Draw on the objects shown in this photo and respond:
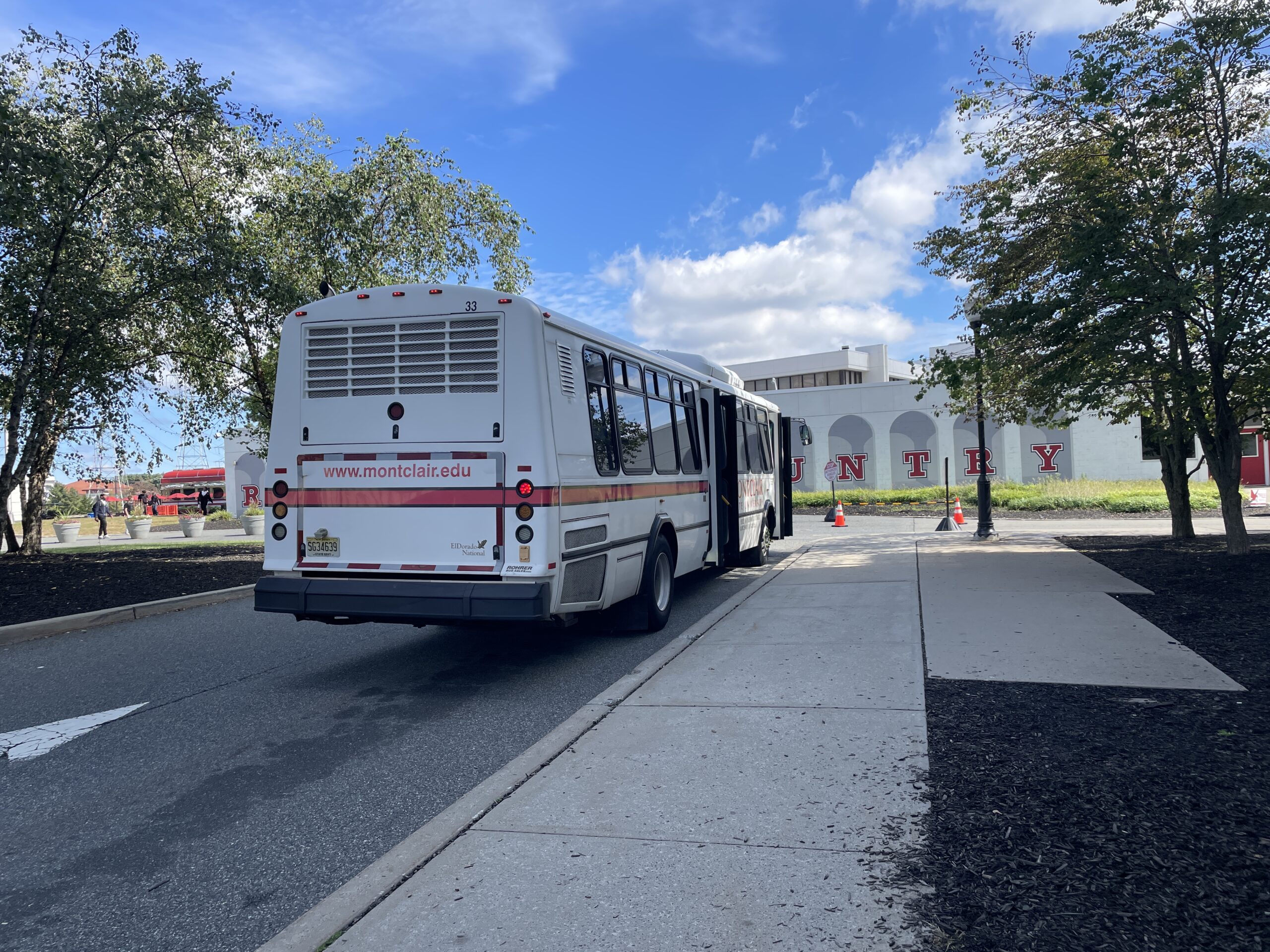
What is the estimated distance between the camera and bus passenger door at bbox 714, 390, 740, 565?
1156 cm

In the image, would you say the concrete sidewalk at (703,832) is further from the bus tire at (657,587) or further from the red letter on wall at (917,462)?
the red letter on wall at (917,462)

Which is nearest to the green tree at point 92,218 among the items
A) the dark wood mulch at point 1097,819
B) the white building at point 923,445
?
the dark wood mulch at point 1097,819

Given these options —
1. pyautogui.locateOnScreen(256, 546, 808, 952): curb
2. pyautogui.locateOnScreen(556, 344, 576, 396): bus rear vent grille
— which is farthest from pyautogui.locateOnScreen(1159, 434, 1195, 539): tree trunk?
pyautogui.locateOnScreen(256, 546, 808, 952): curb

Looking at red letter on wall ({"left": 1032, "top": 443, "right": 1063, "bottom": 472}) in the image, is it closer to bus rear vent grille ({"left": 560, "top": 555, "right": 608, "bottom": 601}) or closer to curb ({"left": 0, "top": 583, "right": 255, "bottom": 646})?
curb ({"left": 0, "top": 583, "right": 255, "bottom": 646})

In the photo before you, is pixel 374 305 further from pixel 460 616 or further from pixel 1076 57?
pixel 1076 57

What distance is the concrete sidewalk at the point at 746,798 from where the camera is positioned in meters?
3.15

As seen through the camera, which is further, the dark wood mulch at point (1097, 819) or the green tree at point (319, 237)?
the green tree at point (319, 237)

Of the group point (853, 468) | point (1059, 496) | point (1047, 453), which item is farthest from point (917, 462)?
point (1059, 496)

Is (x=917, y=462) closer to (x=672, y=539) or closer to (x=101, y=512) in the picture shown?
(x=672, y=539)

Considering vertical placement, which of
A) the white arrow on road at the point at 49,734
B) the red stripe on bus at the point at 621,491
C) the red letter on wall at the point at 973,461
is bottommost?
the white arrow on road at the point at 49,734

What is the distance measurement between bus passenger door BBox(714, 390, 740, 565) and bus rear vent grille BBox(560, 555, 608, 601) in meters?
4.21

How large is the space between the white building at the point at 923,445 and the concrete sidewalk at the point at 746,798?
28286 mm

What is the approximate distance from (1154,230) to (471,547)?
9.99 meters

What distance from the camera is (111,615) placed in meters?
10.7
